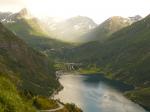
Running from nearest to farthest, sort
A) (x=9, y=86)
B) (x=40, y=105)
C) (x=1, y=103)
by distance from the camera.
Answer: (x=1, y=103) → (x=9, y=86) → (x=40, y=105)

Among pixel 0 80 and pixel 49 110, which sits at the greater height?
pixel 0 80

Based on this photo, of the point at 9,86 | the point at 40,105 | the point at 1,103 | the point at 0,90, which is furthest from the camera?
the point at 40,105

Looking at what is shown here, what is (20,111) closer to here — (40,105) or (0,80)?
(0,80)

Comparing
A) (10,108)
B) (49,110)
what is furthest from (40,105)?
(10,108)

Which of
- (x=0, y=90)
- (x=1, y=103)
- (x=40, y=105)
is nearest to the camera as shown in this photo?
(x=1, y=103)

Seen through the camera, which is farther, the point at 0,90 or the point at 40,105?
the point at 40,105

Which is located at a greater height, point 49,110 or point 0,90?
point 0,90

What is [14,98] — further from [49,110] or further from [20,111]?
[49,110]

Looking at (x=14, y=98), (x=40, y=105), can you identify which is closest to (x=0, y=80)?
(x=14, y=98)

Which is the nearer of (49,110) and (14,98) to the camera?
(14,98)
